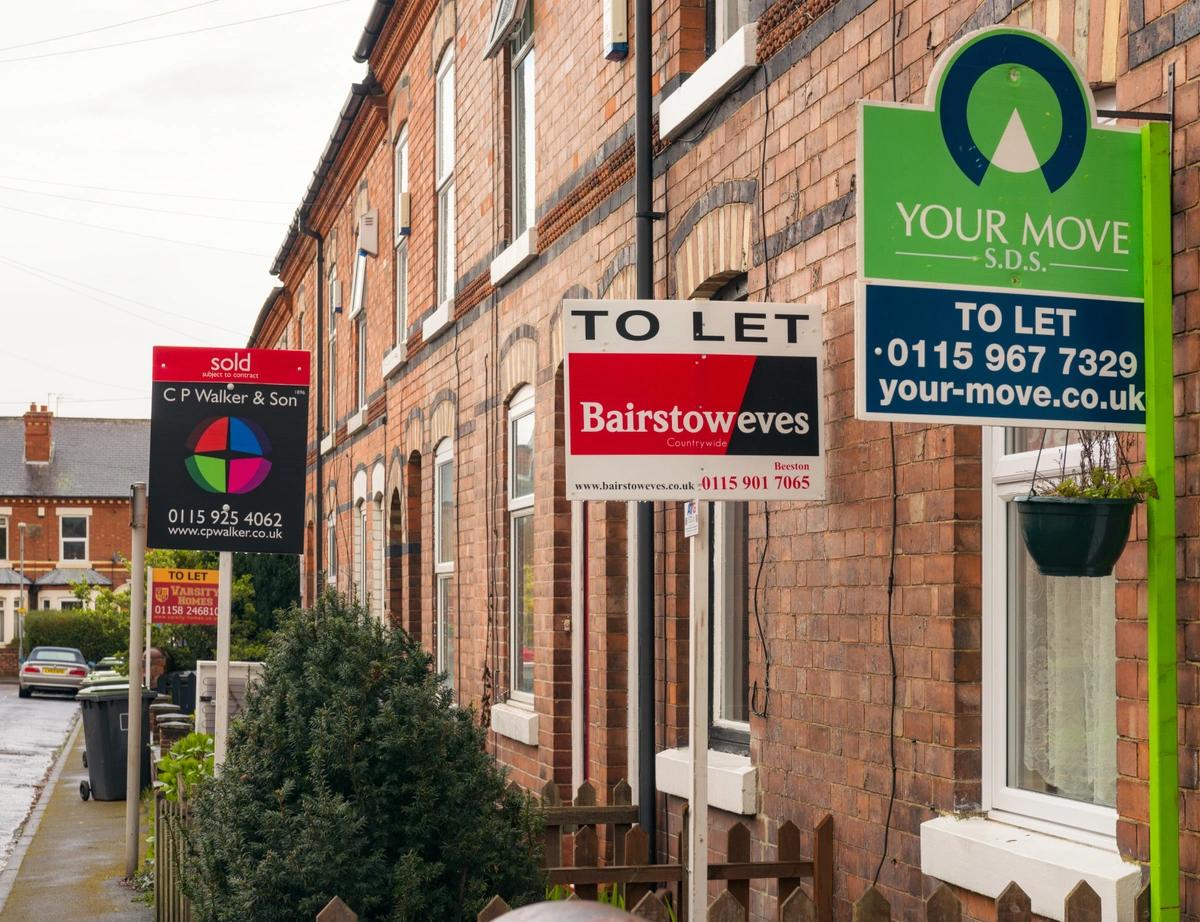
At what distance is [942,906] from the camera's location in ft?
14.1

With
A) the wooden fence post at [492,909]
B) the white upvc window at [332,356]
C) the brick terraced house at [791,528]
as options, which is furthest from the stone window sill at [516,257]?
the white upvc window at [332,356]

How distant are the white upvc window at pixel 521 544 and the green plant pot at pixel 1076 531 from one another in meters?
7.65

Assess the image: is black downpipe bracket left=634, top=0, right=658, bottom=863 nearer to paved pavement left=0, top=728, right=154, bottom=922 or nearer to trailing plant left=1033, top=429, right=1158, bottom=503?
paved pavement left=0, top=728, right=154, bottom=922

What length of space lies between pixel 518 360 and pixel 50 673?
120ft

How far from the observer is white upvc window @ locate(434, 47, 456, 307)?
1486cm

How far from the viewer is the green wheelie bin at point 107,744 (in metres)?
16.9

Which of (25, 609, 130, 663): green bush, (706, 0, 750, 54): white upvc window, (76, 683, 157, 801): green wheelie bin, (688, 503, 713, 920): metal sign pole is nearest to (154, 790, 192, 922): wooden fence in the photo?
(688, 503, 713, 920): metal sign pole

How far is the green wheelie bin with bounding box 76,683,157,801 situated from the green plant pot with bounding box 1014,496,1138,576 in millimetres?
14090

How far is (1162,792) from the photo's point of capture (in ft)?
12.3

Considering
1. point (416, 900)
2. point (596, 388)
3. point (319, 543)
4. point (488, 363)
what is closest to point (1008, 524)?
point (596, 388)

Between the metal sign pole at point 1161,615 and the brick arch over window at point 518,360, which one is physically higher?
the brick arch over window at point 518,360

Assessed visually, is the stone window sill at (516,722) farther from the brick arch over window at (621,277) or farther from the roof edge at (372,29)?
the roof edge at (372,29)

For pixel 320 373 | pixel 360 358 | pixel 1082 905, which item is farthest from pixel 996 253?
pixel 320 373

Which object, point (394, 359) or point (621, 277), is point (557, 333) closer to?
point (621, 277)
